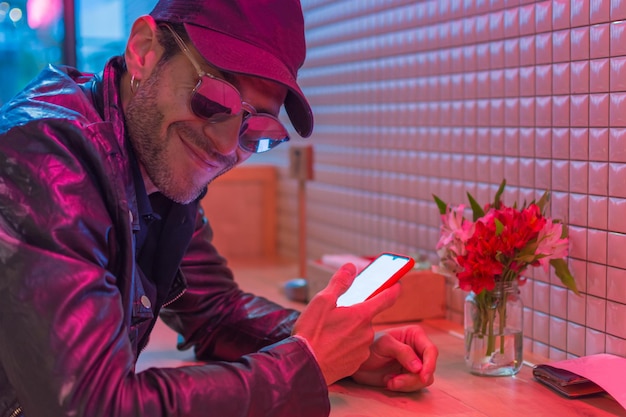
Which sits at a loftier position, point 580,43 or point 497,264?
point 580,43

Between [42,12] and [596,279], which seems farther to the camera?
[42,12]

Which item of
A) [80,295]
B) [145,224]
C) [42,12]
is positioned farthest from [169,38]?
[42,12]

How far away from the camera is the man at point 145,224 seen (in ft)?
3.32

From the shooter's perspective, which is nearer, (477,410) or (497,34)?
(477,410)

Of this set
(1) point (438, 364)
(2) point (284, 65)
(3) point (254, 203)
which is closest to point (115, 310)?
(2) point (284, 65)

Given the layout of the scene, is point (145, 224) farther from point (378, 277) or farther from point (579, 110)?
point (579, 110)

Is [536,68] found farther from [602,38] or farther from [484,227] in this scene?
[484,227]

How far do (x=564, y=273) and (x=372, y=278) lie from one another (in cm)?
38

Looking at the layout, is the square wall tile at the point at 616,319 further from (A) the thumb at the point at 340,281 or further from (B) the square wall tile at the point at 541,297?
(A) the thumb at the point at 340,281

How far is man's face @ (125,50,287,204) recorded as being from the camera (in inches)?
48.2

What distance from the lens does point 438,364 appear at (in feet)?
5.31

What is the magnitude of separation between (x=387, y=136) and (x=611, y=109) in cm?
89

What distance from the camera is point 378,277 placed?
1.48 metres

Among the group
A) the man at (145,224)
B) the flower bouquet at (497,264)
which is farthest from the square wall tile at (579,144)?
the man at (145,224)
